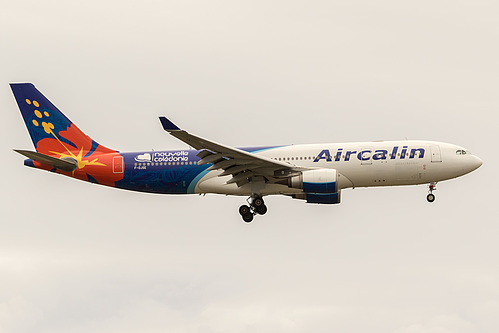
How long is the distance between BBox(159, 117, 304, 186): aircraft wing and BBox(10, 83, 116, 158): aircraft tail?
8331 millimetres

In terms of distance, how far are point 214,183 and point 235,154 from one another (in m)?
4.27

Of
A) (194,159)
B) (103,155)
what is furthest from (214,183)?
(103,155)

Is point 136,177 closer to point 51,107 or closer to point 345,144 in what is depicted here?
point 51,107

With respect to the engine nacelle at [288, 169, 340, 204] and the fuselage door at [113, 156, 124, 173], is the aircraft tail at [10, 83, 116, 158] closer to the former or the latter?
the fuselage door at [113, 156, 124, 173]

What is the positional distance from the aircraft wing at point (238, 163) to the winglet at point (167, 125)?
618mm

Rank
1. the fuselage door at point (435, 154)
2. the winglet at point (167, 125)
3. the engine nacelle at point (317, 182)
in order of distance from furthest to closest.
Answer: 1. the fuselage door at point (435, 154)
2. the engine nacelle at point (317, 182)
3. the winglet at point (167, 125)

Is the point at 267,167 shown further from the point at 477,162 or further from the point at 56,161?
the point at 56,161

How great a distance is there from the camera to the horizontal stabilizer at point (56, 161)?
47.8 m

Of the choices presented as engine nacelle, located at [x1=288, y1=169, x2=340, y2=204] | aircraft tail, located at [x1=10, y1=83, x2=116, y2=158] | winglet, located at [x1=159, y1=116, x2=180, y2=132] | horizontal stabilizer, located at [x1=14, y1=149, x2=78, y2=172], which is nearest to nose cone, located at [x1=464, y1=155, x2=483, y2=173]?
engine nacelle, located at [x1=288, y1=169, x2=340, y2=204]

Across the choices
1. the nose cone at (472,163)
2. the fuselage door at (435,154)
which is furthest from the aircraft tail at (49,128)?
the nose cone at (472,163)

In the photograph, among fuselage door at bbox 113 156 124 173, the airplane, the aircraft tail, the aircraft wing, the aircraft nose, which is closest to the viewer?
the aircraft wing

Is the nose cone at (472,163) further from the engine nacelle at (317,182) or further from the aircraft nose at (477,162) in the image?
the engine nacelle at (317,182)

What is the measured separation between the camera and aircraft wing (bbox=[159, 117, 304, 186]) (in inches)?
1713

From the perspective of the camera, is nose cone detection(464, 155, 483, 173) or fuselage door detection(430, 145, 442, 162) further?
nose cone detection(464, 155, 483, 173)
